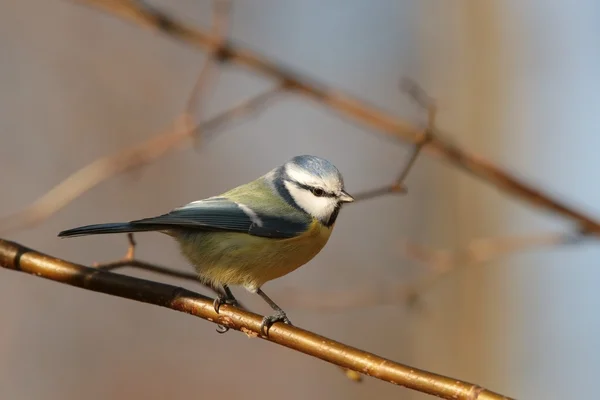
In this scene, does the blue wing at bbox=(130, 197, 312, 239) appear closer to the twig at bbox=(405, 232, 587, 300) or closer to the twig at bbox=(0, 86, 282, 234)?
the twig at bbox=(0, 86, 282, 234)

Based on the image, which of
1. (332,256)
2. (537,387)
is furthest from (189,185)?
(537,387)

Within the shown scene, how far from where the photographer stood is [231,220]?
209 cm

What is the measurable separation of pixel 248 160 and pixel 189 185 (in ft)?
1.54

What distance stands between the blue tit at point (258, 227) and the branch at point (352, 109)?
391 millimetres

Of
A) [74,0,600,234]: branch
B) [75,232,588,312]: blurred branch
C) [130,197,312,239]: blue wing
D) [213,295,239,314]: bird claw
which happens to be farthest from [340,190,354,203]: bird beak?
[75,232,588,312]: blurred branch

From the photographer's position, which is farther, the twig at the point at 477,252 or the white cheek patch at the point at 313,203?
the twig at the point at 477,252

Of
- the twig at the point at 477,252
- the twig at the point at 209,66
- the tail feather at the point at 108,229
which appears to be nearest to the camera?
the tail feather at the point at 108,229

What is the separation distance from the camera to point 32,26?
5.01 meters

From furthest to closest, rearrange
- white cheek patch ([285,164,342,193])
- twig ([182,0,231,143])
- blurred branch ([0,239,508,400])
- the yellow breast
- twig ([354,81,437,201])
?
twig ([182,0,231,143]) < white cheek patch ([285,164,342,193]) < the yellow breast < twig ([354,81,437,201]) < blurred branch ([0,239,508,400])

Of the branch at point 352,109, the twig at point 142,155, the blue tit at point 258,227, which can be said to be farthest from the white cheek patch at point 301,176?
the branch at point 352,109

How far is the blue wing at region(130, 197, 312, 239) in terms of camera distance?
6.70 ft

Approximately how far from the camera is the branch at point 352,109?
2436 mm

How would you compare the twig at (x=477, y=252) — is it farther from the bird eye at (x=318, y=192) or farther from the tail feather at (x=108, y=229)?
the tail feather at (x=108, y=229)

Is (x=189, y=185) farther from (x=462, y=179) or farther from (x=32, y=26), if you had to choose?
(x=462, y=179)
